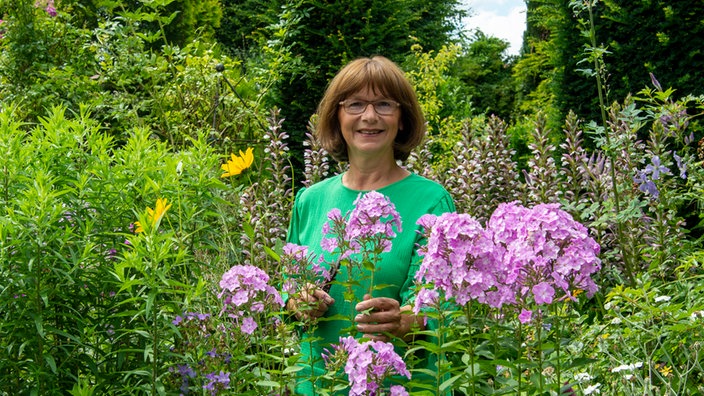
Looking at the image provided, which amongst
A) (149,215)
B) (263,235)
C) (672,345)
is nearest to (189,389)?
(149,215)

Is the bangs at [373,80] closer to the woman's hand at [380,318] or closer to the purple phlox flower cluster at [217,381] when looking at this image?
the woman's hand at [380,318]

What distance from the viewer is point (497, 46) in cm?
2498

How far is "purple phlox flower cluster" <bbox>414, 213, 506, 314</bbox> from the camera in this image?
5.66ft

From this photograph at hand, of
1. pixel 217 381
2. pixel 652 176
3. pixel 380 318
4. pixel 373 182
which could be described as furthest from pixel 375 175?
pixel 652 176

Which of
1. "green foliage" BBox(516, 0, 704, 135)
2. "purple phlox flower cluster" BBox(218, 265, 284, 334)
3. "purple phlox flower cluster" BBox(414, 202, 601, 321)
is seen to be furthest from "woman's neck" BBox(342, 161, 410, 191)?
"green foliage" BBox(516, 0, 704, 135)

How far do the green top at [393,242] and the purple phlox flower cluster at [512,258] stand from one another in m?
0.70

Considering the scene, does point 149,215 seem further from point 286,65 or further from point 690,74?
point 690,74

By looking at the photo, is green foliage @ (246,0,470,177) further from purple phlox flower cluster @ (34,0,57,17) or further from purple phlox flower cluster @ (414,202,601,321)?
purple phlox flower cluster @ (414,202,601,321)

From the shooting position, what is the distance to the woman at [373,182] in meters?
2.64

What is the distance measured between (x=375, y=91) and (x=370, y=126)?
0.44ft

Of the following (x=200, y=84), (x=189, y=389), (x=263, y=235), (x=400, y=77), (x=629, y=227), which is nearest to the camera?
(x=189, y=389)

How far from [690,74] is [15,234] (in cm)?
617

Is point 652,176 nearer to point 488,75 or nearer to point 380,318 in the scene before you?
point 380,318

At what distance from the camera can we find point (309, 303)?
2184 mm
